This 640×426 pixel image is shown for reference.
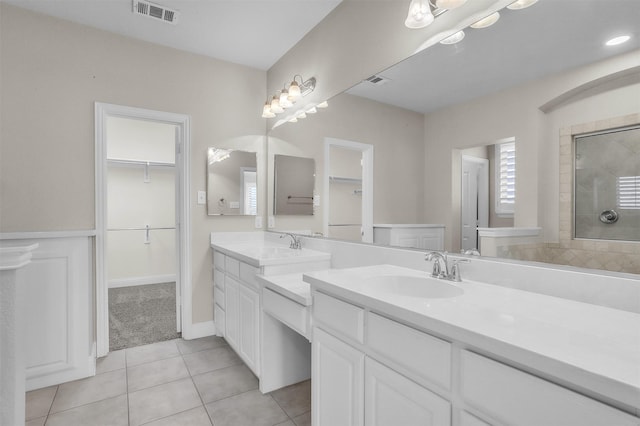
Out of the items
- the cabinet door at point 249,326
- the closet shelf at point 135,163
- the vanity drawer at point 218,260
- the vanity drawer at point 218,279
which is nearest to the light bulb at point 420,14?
the cabinet door at point 249,326

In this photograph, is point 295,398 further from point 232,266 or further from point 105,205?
point 105,205

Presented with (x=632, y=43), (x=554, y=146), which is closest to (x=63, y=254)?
(x=554, y=146)

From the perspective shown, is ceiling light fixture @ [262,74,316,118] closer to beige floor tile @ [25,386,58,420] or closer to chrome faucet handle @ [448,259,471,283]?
chrome faucet handle @ [448,259,471,283]

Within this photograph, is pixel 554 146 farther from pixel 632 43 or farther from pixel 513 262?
pixel 513 262

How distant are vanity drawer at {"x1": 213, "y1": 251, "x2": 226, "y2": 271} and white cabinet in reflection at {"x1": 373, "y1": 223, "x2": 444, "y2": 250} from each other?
1.37 metres

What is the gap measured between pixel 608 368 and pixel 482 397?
274 mm

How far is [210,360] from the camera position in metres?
2.41

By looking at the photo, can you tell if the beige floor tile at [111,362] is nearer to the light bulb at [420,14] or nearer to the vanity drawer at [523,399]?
the vanity drawer at [523,399]

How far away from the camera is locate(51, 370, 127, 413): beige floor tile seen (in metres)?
1.90

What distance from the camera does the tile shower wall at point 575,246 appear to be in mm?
931

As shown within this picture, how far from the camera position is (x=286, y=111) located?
9.43ft

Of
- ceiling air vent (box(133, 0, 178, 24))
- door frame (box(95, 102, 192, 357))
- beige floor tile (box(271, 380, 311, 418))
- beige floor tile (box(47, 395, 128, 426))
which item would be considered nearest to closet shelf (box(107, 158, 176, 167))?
door frame (box(95, 102, 192, 357))

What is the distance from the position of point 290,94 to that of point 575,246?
2.11 metres

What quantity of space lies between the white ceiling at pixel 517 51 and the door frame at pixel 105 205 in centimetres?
198
